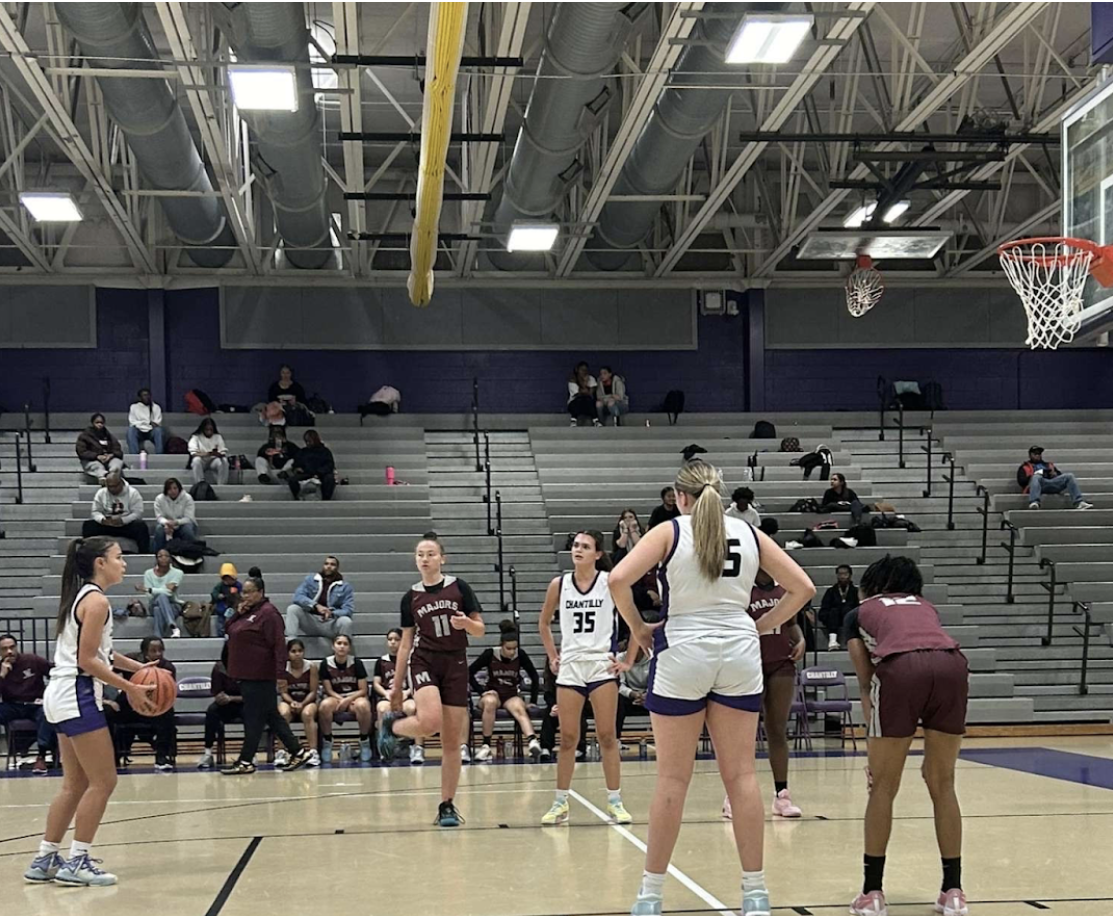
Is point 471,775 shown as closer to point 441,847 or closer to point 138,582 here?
point 441,847

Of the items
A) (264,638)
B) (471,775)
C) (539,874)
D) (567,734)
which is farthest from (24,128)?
(539,874)

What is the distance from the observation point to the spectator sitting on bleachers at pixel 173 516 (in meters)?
19.0

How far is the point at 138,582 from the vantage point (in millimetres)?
18578

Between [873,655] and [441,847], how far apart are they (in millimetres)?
3040

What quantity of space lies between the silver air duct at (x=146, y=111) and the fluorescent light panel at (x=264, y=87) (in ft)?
3.60

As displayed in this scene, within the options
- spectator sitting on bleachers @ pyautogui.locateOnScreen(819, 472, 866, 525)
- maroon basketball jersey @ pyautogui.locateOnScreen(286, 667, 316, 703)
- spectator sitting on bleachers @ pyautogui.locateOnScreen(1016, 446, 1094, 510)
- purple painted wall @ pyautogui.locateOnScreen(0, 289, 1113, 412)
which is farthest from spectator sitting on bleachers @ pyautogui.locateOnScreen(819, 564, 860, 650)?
purple painted wall @ pyautogui.locateOnScreen(0, 289, 1113, 412)

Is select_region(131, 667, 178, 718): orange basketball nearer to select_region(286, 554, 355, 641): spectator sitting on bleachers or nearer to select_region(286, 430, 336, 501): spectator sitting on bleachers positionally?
select_region(286, 554, 355, 641): spectator sitting on bleachers

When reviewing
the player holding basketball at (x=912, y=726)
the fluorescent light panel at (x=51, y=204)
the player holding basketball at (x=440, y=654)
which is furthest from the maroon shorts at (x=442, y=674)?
the fluorescent light panel at (x=51, y=204)

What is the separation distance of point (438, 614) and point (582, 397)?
16907mm

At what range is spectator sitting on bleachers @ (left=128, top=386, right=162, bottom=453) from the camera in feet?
74.7

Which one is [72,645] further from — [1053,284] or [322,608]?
[322,608]

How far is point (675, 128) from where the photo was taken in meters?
16.2

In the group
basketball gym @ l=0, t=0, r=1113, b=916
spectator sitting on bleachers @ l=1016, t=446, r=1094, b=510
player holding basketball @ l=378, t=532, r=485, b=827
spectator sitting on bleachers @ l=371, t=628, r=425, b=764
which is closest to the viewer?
basketball gym @ l=0, t=0, r=1113, b=916

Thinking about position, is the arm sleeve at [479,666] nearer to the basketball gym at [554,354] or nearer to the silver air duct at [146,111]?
the basketball gym at [554,354]
